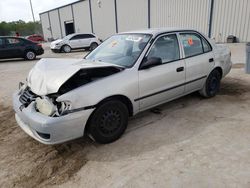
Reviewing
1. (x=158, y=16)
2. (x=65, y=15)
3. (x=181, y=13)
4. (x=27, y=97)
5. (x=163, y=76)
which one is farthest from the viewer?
(x=65, y=15)

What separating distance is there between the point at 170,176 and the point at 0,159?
2271 mm

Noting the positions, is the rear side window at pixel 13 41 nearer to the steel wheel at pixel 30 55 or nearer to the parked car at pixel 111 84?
the steel wheel at pixel 30 55

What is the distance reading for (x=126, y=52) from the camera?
3.77 meters

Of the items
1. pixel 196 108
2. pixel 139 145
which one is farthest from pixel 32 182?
pixel 196 108

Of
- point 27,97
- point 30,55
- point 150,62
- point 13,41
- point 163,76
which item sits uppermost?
point 150,62

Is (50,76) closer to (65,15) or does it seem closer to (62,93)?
(62,93)

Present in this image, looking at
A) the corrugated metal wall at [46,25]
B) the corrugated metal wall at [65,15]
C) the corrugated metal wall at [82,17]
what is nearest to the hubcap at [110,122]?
the corrugated metal wall at [82,17]

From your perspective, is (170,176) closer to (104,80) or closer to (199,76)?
(104,80)

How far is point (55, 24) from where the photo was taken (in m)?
35.5

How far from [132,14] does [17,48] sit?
11.1m

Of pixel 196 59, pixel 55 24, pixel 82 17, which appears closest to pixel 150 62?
pixel 196 59

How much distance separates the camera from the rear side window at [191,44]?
4094 millimetres

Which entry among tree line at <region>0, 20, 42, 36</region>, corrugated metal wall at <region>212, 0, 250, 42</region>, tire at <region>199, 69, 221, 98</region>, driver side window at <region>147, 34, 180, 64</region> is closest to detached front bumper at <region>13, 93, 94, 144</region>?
driver side window at <region>147, 34, 180, 64</region>

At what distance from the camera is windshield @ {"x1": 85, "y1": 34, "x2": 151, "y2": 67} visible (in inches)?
140
